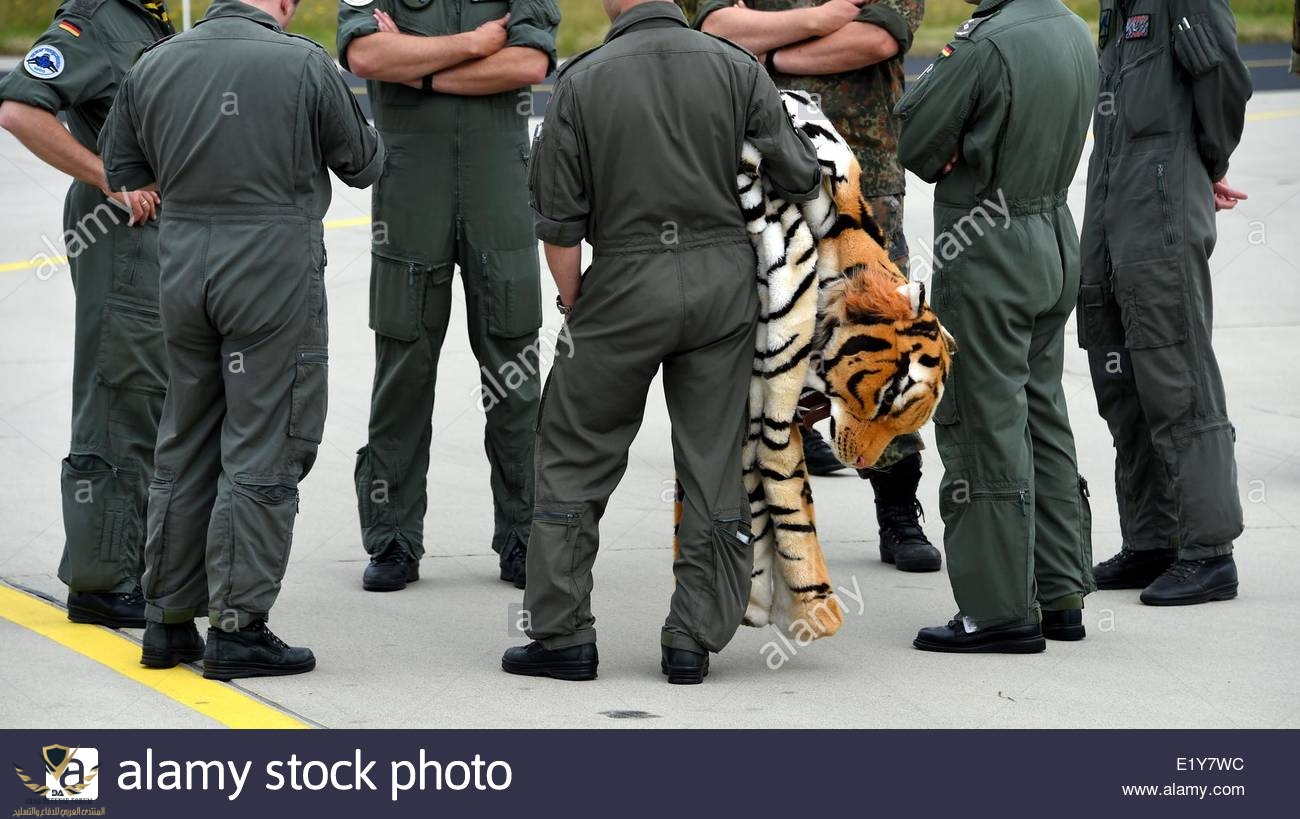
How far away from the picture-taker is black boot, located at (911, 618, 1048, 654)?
203 inches

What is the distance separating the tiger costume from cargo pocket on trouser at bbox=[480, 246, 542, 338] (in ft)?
4.15

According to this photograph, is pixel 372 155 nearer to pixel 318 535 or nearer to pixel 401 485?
pixel 401 485

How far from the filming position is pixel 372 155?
16.3 feet

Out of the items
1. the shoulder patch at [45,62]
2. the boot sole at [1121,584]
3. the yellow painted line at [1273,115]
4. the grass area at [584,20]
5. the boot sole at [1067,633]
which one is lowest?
the boot sole at [1121,584]

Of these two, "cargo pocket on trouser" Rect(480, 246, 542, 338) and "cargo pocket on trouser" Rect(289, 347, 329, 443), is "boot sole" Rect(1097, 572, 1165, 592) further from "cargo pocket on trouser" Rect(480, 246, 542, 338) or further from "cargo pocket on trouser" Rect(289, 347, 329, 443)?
"cargo pocket on trouser" Rect(289, 347, 329, 443)

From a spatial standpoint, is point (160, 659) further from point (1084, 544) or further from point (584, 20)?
point (584, 20)

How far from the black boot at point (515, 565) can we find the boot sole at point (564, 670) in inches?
40.1

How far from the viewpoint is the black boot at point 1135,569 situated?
5.99 m

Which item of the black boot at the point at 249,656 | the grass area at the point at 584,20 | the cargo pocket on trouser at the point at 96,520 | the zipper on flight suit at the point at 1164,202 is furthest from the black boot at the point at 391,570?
the grass area at the point at 584,20

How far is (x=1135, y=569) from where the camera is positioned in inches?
236

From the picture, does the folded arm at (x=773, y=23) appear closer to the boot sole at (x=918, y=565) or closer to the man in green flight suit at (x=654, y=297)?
the man in green flight suit at (x=654, y=297)

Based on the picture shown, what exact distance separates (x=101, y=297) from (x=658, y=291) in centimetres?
182

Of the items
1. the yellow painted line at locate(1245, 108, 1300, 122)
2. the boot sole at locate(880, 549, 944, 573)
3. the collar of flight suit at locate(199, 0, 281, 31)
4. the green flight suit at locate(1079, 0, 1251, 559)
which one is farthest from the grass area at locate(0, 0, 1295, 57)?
the green flight suit at locate(1079, 0, 1251, 559)

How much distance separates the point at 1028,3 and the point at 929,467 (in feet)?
9.43
